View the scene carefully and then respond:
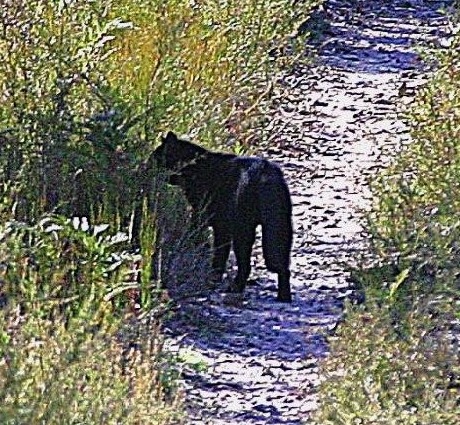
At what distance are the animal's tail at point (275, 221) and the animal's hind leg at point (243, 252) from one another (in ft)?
0.47

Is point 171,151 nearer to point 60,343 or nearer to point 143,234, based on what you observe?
point 143,234

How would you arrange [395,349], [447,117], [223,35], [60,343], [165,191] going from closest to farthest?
[60,343] → [395,349] → [165,191] → [447,117] → [223,35]

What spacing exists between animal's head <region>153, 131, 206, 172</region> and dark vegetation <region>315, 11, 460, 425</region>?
1043mm

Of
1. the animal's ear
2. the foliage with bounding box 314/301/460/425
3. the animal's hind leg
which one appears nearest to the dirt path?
the animal's hind leg

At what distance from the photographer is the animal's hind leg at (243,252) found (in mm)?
6621

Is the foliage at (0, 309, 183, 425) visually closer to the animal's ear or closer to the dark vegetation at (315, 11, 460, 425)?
the dark vegetation at (315, 11, 460, 425)

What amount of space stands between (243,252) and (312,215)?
152 centimetres

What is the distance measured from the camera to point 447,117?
7.48m

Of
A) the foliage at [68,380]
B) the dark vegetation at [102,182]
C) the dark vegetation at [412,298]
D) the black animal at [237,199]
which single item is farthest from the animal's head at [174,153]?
the foliage at [68,380]

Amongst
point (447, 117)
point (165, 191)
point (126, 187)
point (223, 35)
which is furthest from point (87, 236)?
point (223, 35)

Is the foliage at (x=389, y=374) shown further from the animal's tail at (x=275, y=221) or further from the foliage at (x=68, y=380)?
the animal's tail at (x=275, y=221)

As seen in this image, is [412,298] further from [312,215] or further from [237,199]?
[312,215]

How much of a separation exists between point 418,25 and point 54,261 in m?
9.40

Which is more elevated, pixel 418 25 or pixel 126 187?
pixel 418 25
